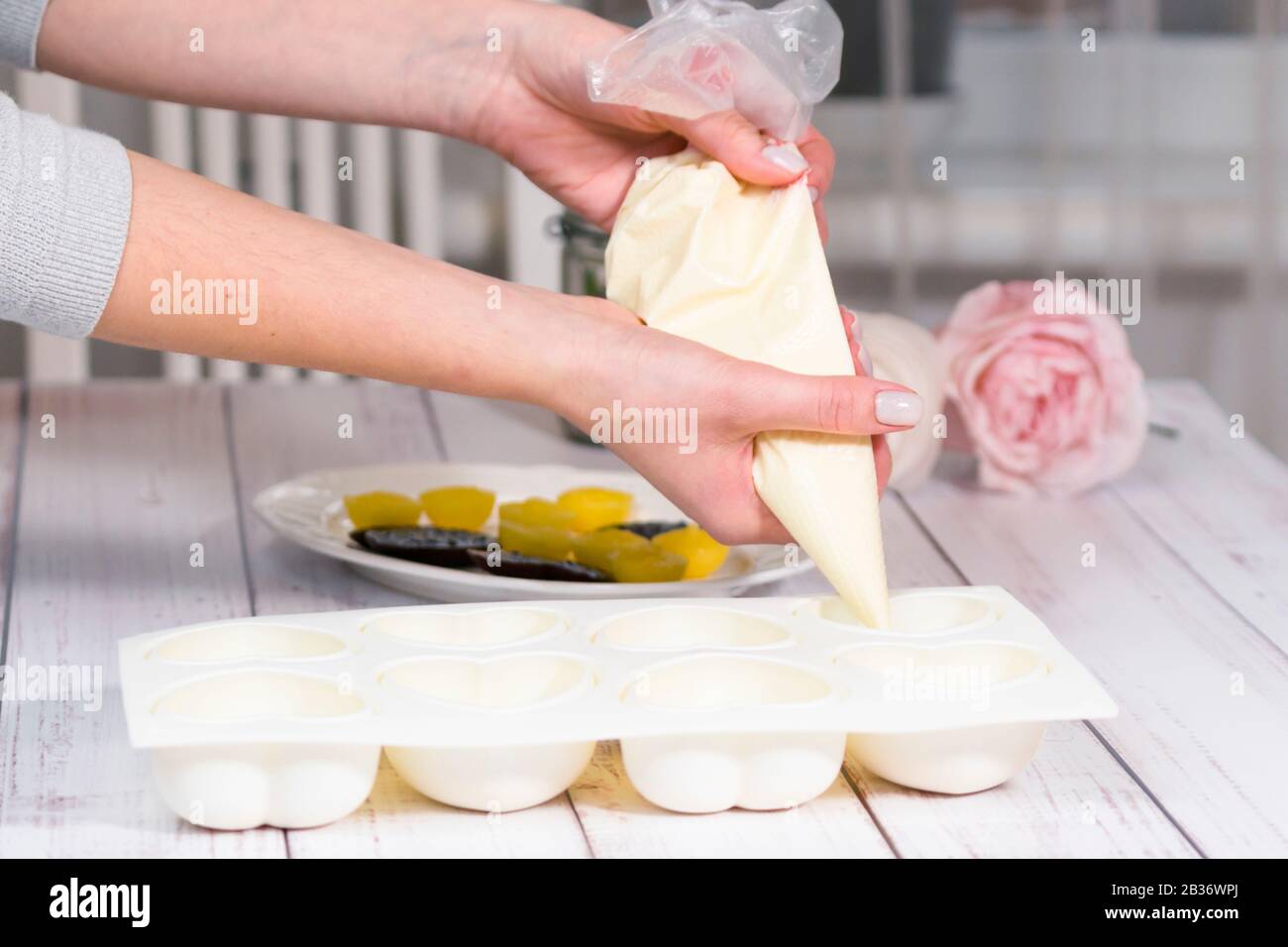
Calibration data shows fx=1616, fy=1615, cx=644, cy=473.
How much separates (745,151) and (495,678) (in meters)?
0.37

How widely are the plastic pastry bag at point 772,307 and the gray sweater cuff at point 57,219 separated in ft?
0.99

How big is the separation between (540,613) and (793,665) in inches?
5.7

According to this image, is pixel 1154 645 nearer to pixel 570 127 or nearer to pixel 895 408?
pixel 895 408

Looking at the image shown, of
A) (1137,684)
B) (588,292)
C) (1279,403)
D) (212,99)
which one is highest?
(212,99)

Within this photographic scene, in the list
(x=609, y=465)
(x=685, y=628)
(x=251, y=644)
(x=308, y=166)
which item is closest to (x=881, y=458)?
(x=685, y=628)

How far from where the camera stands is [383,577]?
108 cm

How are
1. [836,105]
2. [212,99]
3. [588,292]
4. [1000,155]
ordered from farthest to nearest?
[1000,155], [836,105], [588,292], [212,99]

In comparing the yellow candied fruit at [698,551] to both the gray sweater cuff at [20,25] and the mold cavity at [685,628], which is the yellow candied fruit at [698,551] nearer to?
the mold cavity at [685,628]

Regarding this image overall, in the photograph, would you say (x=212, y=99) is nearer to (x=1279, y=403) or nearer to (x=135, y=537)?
(x=135, y=537)

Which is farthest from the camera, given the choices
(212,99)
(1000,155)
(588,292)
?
(1000,155)

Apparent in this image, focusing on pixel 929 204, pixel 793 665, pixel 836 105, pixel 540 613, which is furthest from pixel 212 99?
pixel 929 204

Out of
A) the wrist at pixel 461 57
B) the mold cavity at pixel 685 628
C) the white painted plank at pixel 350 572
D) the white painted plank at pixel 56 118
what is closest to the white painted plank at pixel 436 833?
the white painted plank at pixel 350 572

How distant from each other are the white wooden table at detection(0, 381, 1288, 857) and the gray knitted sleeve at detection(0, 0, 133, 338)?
21 centimetres

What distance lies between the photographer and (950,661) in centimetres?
82
